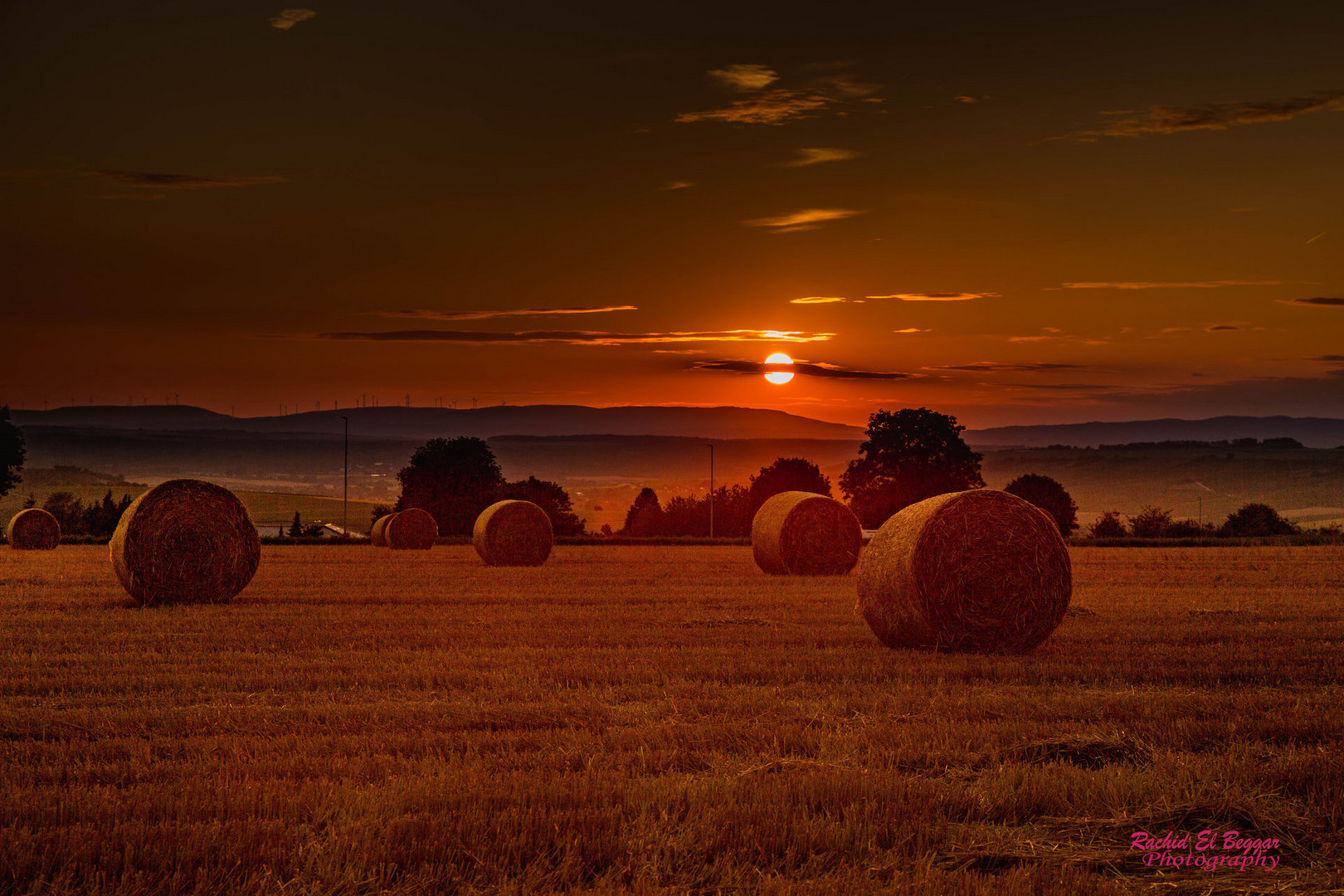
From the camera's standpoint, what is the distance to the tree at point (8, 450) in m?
68.4

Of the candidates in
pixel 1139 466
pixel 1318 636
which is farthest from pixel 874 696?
pixel 1139 466

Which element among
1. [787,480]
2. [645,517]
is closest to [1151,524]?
[787,480]

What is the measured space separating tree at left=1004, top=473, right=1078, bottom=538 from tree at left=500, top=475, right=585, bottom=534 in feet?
81.8

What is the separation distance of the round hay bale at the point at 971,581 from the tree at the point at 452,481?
179 feet

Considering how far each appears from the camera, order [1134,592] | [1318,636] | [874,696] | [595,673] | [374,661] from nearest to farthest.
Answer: [874,696]
[595,673]
[374,661]
[1318,636]
[1134,592]

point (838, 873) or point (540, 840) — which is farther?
point (540, 840)

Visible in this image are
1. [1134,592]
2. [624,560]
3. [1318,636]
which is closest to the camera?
[1318,636]

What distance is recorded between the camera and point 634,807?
770 centimetres

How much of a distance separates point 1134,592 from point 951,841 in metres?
18.6

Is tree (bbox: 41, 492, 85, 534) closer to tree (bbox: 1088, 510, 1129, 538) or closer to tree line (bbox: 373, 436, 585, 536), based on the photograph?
tree line (bbox: 373, 436, 585, 536)

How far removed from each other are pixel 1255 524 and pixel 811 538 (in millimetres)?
37001

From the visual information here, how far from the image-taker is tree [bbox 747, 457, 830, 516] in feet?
246

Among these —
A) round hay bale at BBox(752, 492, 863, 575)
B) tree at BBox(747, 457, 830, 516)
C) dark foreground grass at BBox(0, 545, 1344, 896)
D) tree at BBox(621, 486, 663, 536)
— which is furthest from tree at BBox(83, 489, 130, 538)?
dark foreground grass at BBox(0, 545, 1344, 896)

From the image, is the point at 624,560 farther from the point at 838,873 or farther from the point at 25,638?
the point at 838,873
